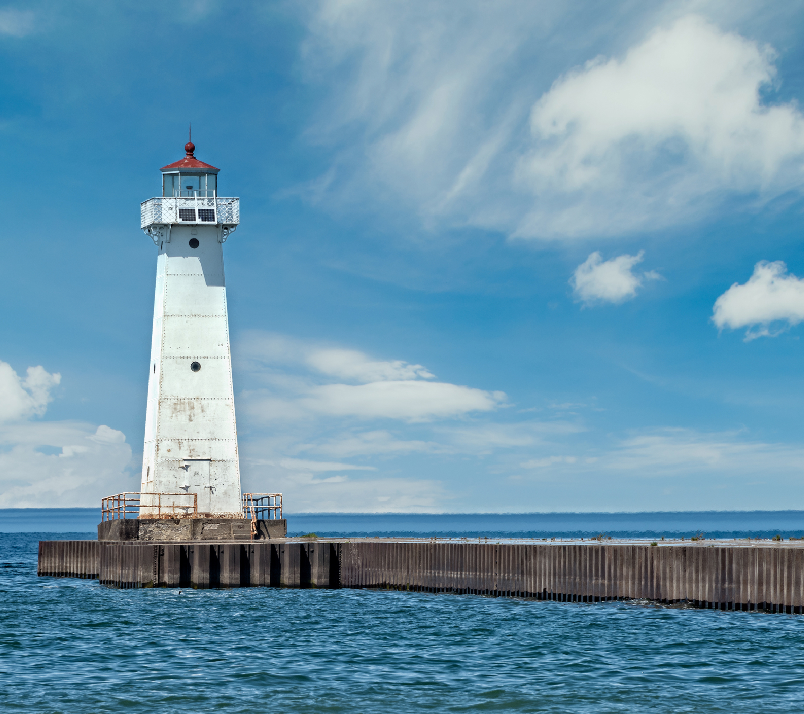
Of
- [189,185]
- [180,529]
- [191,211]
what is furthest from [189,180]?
[180,529]

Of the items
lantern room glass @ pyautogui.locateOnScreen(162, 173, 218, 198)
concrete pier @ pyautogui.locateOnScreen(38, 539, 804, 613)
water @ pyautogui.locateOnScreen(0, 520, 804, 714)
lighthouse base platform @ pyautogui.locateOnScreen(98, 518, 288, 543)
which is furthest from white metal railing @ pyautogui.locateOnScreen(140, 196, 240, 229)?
water @ pyautogui.locateOnScreen(0, 520, 804, 714)

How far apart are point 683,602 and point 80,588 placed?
27.7 m

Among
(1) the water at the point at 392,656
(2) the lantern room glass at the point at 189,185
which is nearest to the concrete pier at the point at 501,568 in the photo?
(1) the water at the point at 392,656

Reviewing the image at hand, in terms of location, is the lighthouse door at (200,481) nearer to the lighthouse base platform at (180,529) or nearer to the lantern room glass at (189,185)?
the lighthouse base platform at (180,529)

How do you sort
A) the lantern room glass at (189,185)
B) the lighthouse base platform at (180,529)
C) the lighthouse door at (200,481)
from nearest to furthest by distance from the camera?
the lighthouse base platform at (180,529), the lighthouse door at (200,481), the lantern room glass at (189,185)

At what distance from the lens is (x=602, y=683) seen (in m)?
22.8

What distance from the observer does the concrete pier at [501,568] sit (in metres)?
32.1

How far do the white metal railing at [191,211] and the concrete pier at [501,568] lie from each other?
620 inches

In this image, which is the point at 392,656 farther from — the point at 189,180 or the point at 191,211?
the point at 189,180

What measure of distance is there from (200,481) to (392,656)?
20.6 m

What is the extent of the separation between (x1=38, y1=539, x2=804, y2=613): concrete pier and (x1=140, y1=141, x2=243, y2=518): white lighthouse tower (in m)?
3.36

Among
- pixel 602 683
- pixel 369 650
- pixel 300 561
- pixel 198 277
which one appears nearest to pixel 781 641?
pixel 602 683

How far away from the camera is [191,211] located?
4653 cm

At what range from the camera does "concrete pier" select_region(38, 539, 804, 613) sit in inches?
1262
